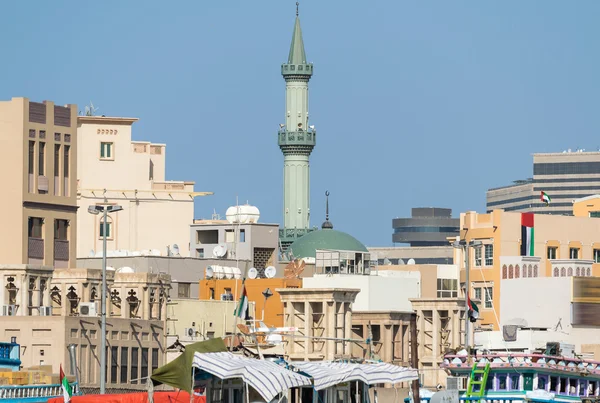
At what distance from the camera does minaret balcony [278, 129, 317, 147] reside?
171 m

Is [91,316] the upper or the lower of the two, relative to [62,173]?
lower

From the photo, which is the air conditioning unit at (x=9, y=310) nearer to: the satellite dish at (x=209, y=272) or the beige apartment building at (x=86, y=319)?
the beige apartment building at (x=86, y=319)

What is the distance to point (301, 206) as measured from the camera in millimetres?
171250

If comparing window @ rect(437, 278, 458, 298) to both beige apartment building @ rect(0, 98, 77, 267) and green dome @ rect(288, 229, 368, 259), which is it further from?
beige apartment building @ rect(0, 98, 77, 267)

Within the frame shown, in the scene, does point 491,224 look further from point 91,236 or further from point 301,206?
point 301,206

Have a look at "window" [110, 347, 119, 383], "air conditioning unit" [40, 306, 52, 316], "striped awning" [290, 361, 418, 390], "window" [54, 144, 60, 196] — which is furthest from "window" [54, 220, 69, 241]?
"striped awning" [290, 361, 418, 390]

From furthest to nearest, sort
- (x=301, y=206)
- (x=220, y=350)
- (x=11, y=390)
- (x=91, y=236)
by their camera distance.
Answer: (x=301, y=206), (x=91, y=236), (x=11, y=390), (x=220, y=350)

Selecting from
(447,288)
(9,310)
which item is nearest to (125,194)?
(447,288)

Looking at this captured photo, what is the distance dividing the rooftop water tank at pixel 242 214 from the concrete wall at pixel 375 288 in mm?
20325

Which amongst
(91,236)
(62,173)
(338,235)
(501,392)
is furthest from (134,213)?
(501,392)

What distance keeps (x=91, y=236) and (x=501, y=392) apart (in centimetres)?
6268

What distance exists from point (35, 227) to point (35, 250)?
130cm

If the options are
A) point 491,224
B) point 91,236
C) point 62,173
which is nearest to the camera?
point 62,173

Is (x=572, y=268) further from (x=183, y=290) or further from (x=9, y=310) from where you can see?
(x=9, y=310)
